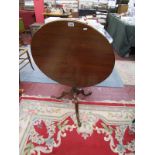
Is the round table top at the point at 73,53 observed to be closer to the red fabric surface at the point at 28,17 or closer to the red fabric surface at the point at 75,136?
the red fabric surface at the point at 75,136

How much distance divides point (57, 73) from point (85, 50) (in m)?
0.42

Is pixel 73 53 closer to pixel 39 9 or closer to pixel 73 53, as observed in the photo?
pixel 73 53

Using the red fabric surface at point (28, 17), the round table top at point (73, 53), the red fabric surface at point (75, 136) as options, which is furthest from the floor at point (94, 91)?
the red fabric surface at point (28, 17)

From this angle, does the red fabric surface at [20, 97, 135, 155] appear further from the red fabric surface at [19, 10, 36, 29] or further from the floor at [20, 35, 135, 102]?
the red fabric surface at [19, 10, 36, 29]

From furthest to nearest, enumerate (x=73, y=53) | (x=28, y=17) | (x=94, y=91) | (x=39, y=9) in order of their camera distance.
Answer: (x=28, y=17) → (x=39, y=9) → (x=94, y=91) → (x=73, y=53)

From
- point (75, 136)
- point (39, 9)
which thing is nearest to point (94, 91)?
point (75, 136)

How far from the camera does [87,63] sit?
173cm

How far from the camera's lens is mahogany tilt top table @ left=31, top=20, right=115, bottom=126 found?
1.59m

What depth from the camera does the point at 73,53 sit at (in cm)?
171

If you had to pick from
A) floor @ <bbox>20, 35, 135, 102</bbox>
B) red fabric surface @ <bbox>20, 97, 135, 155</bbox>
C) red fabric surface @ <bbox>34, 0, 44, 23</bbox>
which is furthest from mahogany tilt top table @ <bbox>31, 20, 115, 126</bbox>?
red fabric surface @ <bbox>34, 0, 44, 23</bbox>

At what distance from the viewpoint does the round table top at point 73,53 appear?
1596 mm

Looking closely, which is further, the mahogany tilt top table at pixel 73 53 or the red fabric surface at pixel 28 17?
the red fabric surface at pixel 28 17

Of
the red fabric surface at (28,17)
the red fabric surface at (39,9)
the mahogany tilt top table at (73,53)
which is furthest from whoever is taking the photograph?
the red fabric surface at (28,17)
